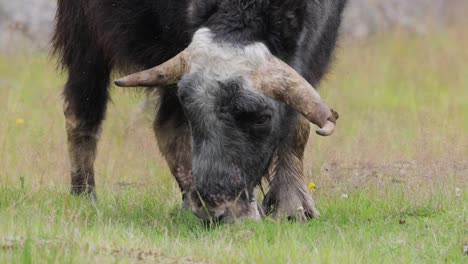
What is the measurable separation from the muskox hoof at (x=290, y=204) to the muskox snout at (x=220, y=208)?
3.55ft

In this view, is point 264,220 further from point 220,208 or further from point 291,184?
point 291,184

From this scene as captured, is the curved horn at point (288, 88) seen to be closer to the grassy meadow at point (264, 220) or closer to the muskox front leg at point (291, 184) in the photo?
the grassy meadow at point (264, 220)

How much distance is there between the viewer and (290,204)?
23.6ft

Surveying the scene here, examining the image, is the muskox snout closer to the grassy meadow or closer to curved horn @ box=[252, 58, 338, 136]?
the grassy meadow

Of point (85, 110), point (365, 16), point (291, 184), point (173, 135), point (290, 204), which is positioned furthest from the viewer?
point (365, 16)

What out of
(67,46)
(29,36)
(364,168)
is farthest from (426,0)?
(67,46)

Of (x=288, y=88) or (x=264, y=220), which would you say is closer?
(x=288, y=88)

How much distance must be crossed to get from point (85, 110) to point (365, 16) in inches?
408

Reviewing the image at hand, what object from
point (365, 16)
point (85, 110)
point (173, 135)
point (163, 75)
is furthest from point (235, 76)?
point (365, 16)

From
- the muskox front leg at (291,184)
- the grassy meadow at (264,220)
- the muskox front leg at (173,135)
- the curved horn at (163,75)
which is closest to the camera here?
the grassy meadow at (264,220)

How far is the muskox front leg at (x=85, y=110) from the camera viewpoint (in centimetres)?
817

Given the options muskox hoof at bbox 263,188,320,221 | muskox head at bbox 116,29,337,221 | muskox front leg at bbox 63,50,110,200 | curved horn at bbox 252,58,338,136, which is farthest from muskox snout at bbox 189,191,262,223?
muskox front leg at bbox 63,50,110,200

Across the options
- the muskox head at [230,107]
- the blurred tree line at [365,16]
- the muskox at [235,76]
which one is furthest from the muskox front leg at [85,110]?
the blurred tree line at [365,16]

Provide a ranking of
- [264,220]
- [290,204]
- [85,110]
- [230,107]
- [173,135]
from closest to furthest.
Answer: [230,107] → [264,220] → [290,204] → [173,135] → [85,110]
